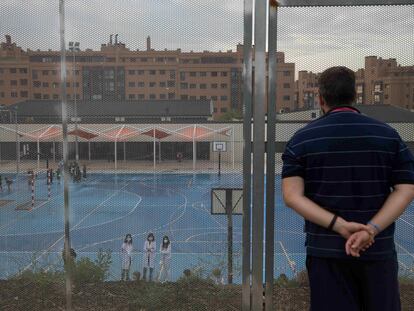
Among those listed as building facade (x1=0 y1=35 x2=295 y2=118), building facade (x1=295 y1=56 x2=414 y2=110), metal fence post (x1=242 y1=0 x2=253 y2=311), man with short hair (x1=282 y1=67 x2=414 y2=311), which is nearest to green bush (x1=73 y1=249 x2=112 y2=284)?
building facade (x1=0 y1=35 x2=295 y2=118)

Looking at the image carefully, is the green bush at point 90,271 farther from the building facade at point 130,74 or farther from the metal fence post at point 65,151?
the building facade at point 130,74

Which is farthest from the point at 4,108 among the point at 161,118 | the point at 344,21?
the point at 344,21

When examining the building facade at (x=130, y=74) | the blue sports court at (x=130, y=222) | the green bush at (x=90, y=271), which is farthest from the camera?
the blue sports court at (x=130, y=222)

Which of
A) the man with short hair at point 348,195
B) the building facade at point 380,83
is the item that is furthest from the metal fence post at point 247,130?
the man with short hair at point 348,195

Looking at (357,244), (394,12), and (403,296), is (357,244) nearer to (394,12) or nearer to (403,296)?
(394,12)

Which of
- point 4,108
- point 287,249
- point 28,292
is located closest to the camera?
point 28,292

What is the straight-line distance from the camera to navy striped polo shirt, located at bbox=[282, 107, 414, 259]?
5.90ft

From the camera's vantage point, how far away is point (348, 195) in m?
1.80

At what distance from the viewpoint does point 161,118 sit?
15.8 ft

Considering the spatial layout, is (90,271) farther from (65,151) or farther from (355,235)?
(355,235)

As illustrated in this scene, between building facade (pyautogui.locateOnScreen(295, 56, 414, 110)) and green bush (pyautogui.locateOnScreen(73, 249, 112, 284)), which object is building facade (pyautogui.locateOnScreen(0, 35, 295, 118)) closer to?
building facade (pyautogui.locateOnScreen(295, 56, 414, 110))

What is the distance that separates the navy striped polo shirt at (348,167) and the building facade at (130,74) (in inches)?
46.9

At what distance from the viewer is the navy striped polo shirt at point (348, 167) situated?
5.90 feet

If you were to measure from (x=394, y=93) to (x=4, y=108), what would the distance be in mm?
3122
